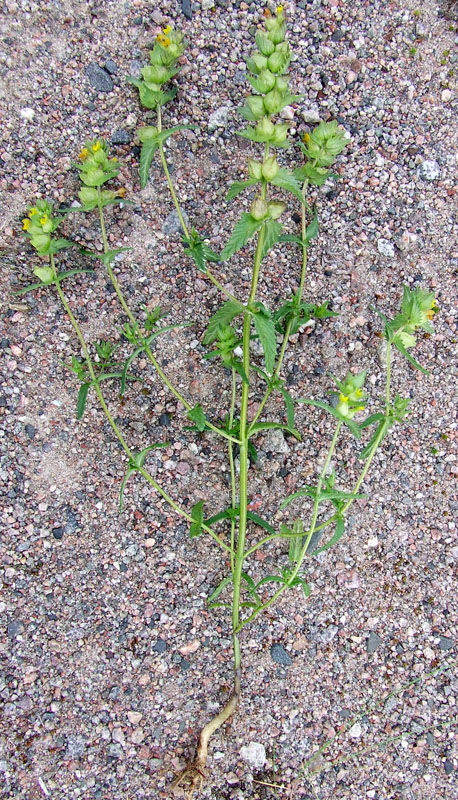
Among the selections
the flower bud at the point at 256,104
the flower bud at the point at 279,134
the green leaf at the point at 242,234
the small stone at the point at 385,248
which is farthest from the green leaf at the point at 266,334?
the small stone at the point at 385,248

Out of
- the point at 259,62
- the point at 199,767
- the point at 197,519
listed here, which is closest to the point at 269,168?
the point at 259,62

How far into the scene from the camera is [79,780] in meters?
A: 2.76

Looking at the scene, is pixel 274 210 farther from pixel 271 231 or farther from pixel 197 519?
pixel 197 519

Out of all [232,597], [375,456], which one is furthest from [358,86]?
[232,597]

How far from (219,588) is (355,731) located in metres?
0.92

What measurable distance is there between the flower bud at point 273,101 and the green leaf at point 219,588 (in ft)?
6.25

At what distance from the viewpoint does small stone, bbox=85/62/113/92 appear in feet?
9.79

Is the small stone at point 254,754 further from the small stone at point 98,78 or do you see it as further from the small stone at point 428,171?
the small stone at point 98,78

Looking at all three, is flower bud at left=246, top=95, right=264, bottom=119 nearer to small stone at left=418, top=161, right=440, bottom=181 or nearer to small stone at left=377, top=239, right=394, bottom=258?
small stone at left=377, top=239, right=394, bottom=258

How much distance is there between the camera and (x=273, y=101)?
2.19 meters

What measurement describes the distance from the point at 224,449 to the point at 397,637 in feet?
3.89

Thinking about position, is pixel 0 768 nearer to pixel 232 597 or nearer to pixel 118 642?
pixel 118 642

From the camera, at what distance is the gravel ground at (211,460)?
2824 mm

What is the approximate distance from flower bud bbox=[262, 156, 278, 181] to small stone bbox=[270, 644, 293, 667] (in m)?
2.02
